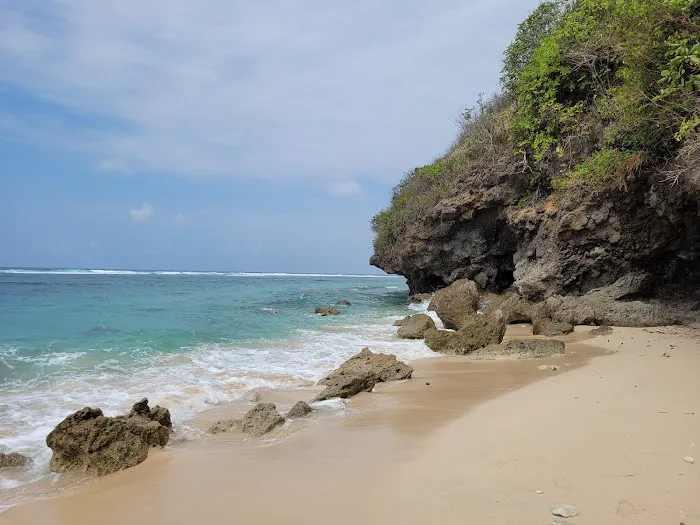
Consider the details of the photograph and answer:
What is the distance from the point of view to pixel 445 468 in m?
3.62

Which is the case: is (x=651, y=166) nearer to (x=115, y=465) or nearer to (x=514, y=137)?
(x=514, y=137)

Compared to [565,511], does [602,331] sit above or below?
above

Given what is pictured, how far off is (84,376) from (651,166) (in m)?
12.3

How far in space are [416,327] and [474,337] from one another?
9.50 ft

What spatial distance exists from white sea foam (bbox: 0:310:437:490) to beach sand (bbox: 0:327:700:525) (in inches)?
38.5

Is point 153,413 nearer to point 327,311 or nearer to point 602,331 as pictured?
point 602,331

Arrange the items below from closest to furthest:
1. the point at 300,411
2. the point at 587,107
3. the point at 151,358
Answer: the point at 300,411 < the point at 151,358 < the point at 587,107

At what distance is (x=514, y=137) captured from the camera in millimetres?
15516

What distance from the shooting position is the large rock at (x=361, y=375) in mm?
6543

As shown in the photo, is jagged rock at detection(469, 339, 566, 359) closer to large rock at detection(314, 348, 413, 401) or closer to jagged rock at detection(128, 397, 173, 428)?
large rock at detection(314, 348, 413, 401)

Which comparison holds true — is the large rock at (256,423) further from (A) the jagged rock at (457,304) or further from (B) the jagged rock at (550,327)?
(A) the jagged rock at (457,304)

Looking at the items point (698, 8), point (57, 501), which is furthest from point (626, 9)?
point (57, 501)

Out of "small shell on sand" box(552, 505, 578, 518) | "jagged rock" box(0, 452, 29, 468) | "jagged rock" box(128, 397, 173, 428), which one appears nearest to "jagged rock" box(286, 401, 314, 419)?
"jagged rock" box(128, 397, 173, 428)

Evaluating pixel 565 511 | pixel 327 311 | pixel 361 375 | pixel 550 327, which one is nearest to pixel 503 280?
pixel 327 311
